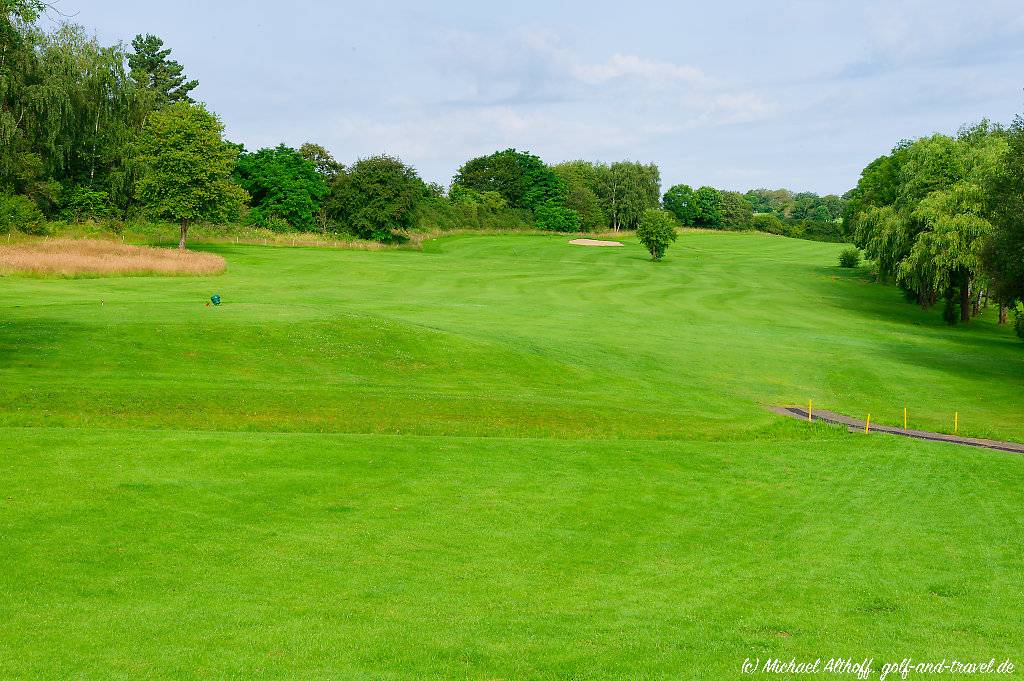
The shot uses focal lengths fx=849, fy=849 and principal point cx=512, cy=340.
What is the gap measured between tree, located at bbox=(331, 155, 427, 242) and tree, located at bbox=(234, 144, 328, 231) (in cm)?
364

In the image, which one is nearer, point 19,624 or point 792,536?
point 19,624

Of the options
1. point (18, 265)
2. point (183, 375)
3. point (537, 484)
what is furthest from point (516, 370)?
point (18, 265)

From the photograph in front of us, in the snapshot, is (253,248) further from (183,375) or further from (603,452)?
(603,452)

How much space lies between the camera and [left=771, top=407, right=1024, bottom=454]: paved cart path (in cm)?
2986

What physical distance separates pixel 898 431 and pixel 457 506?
21569 millimetres

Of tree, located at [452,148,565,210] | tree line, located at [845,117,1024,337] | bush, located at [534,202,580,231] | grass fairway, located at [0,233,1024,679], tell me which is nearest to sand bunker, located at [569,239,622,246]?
bush, located at [534,202,580,231]

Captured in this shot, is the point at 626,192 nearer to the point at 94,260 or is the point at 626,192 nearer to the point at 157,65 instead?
the point at 157,65

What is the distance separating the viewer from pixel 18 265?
55.4 metres

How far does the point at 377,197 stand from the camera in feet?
362

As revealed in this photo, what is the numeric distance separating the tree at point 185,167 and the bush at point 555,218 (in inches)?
3524

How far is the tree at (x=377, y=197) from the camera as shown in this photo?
110062 millimetres

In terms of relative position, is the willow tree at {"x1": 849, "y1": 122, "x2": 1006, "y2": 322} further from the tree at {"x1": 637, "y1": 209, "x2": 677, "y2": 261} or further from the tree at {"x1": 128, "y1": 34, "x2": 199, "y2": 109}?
the tree at {"x1": 128, "y1": 34, "x2": 199, "y2": 109}

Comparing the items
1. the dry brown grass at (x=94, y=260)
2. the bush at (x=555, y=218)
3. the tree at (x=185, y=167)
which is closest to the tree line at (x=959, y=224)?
the dry brown grass at (x=94, y=260)

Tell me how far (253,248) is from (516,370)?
223ft
